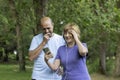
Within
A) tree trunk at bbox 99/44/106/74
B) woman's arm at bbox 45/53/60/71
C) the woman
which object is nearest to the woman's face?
the woman

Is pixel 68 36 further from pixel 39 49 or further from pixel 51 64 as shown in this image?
pixel 39 49

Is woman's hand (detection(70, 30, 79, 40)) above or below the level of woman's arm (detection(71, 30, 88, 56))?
above

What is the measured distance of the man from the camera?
5230 mm

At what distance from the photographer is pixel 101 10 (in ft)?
42.4

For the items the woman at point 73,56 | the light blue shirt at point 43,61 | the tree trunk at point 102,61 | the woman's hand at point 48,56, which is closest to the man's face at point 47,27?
the light blue shirt at point 43,61

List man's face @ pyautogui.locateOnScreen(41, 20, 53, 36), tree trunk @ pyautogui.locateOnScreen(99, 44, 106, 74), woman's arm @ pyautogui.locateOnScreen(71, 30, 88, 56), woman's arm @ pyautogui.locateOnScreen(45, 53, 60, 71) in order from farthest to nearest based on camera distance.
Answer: tree trunk @ pyautogui.locateOnScreen(99, 44, 106, 74)
man's face @ pyautogui.locateOnScreen(41, 20, 53, 36)
woman's arm @ pyautogui.locateOnScreen(45, 53, 60, 71)
woman's arm @ pyautogui.locateOnScreen(71, 30, 88, 56)

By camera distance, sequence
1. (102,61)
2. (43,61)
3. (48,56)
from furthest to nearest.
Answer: (102,61) < (43,61) < (48,56)

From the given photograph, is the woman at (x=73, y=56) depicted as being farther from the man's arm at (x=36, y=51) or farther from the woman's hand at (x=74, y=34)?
the man's arm at (x=36, y=51)

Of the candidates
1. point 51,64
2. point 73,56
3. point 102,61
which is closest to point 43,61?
point 51,64

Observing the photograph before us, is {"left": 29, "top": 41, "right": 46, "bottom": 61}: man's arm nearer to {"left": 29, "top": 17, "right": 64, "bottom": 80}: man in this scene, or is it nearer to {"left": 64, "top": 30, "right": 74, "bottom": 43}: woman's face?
{"left": 29, "top": 17, "right": 64, "bottom": 80}: man

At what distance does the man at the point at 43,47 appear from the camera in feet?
17.2

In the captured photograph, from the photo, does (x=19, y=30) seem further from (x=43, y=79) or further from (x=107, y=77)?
(x=43, y=79)

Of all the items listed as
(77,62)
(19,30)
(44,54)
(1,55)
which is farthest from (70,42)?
(1,55)

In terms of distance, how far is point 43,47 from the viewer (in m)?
5.24
